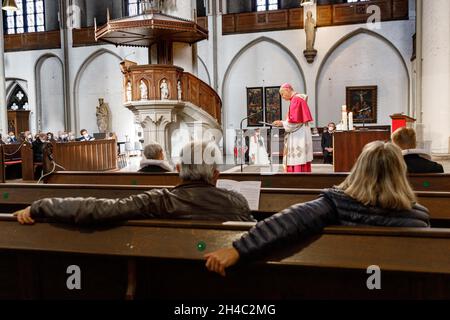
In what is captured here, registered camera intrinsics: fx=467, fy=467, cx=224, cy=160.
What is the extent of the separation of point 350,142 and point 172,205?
24.5 feet

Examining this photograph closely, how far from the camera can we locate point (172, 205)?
105 inches

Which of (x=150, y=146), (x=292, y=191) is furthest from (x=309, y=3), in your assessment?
(x=292, y=191)

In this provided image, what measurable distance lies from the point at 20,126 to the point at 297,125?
17296 mm

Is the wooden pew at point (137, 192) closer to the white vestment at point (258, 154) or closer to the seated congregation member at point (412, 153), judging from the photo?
the seated congregation member at point (412, 153)

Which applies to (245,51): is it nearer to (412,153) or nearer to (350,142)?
(350,142)

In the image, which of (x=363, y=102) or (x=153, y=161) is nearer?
(x=153, y=161)

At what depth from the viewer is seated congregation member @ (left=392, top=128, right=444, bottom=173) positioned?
4.71m

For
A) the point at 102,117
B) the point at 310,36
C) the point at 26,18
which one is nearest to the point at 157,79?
the point at 310,36

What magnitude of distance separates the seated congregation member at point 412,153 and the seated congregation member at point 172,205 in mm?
2610

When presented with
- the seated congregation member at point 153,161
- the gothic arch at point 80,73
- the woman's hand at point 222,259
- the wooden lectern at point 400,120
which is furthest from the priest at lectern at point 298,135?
the gothic arch at point 80,73

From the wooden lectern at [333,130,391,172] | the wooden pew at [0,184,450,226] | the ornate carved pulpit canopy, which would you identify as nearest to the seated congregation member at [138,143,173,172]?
the wooden pew at [0,184,450,226]

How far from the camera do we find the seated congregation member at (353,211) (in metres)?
2.18

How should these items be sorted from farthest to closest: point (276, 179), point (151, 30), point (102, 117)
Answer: point (102, 117)
point (151, 30)
point (276, 179)

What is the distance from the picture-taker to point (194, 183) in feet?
8.85
